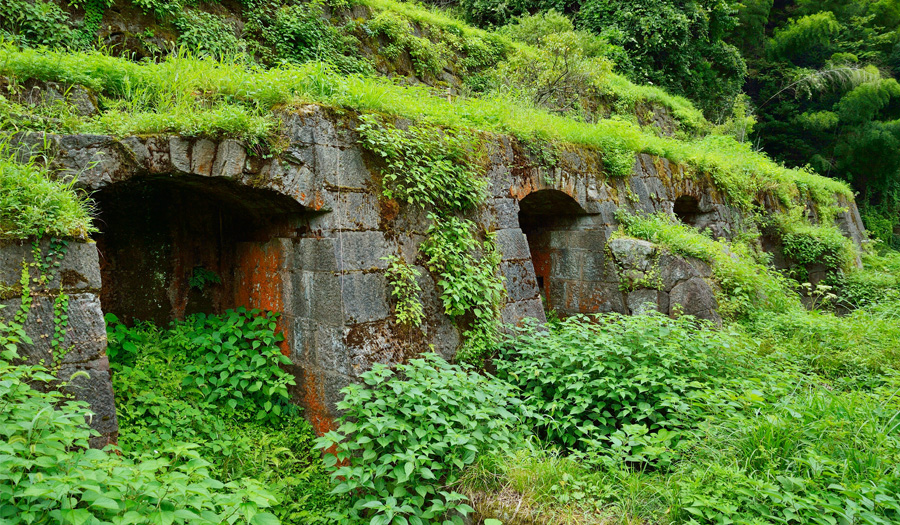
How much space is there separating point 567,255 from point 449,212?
2.85m

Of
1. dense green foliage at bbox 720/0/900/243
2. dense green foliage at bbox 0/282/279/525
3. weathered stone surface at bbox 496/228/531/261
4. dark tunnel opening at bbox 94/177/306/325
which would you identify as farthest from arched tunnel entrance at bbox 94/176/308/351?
dense green foliage at bbox 720/0/900/243

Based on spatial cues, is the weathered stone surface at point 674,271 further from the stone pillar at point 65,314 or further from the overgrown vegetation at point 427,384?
the stone pillar at point 65,314

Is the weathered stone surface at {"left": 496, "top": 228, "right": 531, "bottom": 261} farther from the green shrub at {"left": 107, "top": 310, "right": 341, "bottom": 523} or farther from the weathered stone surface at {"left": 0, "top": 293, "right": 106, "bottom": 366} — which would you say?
the weathered stone surface at {"left": 0, "top": 293, "right": 106, "bottom": 366}

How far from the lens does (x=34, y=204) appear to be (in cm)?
289

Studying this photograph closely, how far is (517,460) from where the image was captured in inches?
127

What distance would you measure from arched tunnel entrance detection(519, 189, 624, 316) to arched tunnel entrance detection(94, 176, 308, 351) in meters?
3.45

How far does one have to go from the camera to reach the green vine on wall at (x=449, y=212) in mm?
4340

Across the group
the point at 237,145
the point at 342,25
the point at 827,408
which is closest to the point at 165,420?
the point at 237,145

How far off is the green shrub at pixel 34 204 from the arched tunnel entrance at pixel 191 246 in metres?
0.79

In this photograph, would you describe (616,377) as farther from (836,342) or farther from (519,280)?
(836,342)

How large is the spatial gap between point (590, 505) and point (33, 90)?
466cm

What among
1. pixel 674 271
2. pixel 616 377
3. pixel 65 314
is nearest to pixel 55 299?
pixel 65 314

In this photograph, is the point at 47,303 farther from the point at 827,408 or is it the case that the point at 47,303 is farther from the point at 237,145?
the point at 827,408

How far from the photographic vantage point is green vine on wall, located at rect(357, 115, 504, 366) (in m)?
4.34
